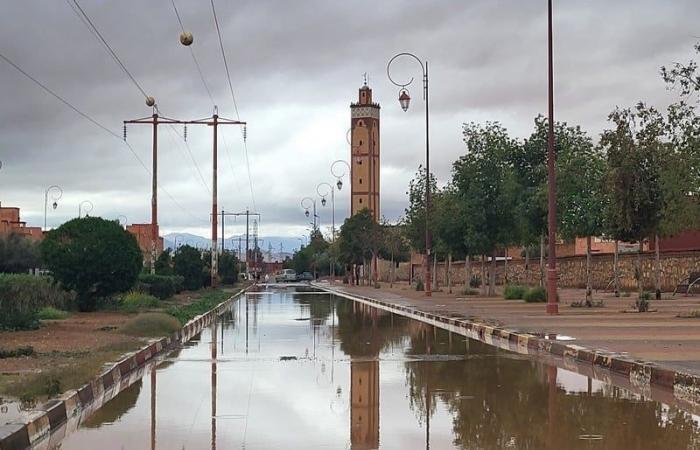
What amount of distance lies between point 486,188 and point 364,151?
285ft

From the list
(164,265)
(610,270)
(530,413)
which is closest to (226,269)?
(164,265)

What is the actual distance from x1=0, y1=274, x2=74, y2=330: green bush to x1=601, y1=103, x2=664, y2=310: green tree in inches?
729

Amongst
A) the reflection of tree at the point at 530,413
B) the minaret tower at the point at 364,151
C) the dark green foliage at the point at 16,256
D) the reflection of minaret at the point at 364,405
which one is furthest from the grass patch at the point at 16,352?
the minaret tower at the point at 364,151

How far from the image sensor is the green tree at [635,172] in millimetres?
30406

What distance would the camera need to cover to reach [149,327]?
23250 mm

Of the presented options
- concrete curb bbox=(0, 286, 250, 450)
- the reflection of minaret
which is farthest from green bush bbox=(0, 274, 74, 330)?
the reflection of minaret

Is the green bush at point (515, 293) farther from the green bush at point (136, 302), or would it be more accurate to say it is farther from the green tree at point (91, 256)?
the green tree at point (91, 256)

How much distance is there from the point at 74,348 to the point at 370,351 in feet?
20.2

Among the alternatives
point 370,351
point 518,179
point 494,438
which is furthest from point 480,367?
point 518,179

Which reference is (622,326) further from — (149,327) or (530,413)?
(530,413)

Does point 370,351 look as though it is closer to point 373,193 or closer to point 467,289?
point 467,289

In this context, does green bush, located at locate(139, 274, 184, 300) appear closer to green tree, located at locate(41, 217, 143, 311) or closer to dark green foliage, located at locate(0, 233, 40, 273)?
green tree, located at locate(41, 217, 143, 311)

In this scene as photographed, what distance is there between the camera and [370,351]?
2020 cm

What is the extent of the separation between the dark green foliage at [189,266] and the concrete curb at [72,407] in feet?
132
